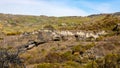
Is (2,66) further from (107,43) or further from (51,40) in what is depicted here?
(51,40)

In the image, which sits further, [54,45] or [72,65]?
[54,45]

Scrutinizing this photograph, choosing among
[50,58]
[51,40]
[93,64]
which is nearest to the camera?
[93,64]

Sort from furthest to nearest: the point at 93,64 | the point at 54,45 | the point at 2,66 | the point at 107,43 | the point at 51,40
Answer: the point at 51,40, the point at 54,45, the point at 107,43, the point at 93,64, the point at 2,66

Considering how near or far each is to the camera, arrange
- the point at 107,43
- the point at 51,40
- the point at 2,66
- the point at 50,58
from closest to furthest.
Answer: the point at 2,66
the point at 50,58
the point at 107,43
the point at 51,40

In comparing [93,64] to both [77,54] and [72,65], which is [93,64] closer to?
[72,65]

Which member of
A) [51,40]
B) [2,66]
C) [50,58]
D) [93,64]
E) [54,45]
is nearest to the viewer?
[2,66]

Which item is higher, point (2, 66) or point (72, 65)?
point (2, 66)

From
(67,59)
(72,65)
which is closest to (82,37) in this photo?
(67,59)

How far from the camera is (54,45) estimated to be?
42219 mm

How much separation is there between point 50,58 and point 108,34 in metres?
13.1

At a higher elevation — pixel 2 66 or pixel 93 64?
pixel 2 66

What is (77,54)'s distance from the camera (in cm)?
3762

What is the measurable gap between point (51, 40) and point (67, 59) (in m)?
9.35

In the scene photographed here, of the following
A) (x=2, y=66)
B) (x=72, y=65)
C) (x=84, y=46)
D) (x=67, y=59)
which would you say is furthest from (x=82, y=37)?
(x=2, y=66)
